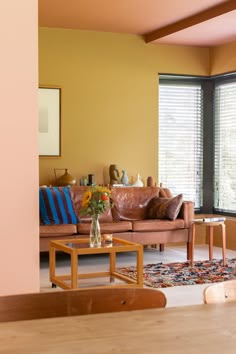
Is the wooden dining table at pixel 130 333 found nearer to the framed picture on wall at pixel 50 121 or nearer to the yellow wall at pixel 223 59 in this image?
the framed picture on wall at pixel 50 121

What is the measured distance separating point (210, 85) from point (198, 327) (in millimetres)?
7972

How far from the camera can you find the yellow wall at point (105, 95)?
837cm

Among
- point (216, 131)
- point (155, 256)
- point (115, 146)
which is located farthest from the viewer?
point (216, 131)

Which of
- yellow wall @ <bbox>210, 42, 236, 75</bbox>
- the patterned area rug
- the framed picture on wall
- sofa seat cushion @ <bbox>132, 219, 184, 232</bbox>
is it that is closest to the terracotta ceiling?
yellow wall @ <bbox>210, 42, 236, 75</bbox>

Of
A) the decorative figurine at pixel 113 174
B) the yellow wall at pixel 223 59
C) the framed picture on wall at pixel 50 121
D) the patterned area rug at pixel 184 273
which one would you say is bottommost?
the patterned area rug at pixel 184 273

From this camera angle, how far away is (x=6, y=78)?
10.2 ft

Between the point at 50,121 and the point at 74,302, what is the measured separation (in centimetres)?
663

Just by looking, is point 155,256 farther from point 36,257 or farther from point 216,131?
point 36,257

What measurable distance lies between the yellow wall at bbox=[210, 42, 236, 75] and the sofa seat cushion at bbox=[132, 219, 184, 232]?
239 cm

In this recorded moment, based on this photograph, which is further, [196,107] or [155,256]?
[196,107]

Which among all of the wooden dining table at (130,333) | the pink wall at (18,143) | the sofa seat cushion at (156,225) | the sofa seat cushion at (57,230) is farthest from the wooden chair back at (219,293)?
the sofa seat cushion at (156,225)

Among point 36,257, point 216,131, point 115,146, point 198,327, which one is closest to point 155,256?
point 115,146

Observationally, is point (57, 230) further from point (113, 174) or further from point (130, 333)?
point (130, 333)

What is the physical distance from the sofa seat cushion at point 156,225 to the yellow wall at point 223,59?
239 cm
